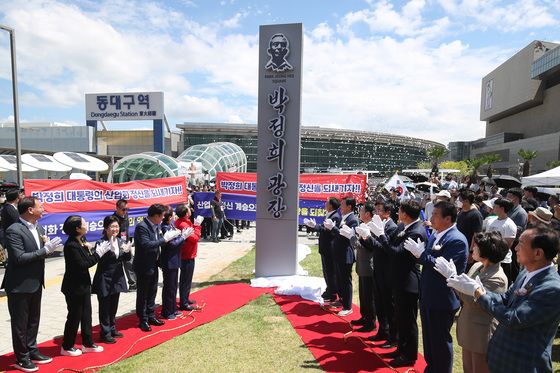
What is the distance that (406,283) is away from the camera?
4.30 meters

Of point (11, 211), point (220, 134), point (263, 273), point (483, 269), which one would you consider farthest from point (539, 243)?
point (220, 134)

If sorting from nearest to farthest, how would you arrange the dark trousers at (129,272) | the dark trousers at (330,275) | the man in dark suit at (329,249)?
the man in dark suit at (329,249), the dark trousers at (330,275), the dark trousers at (129,272)

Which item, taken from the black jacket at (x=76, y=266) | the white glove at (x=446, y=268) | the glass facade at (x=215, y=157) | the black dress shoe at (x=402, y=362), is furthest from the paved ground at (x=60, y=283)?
the glass facade at (x=215, y=157)

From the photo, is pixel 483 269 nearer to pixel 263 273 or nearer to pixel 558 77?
pixel 263 273

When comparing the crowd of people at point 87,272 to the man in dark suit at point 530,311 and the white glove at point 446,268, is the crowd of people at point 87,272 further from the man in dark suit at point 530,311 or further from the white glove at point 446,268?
the man in dark suit at point 530,311

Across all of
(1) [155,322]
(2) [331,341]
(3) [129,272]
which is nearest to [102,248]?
(1) [155,322]

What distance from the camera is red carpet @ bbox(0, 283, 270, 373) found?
437 cm

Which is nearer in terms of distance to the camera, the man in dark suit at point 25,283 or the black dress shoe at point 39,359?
the man in dark suit at point 25,283

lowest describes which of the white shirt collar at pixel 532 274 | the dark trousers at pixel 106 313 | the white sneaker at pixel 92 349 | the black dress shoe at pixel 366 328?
the black dress shoe at pixel 366 328

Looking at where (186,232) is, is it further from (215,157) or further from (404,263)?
(215,157)

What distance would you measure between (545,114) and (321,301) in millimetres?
57849

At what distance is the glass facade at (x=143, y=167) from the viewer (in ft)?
72.3

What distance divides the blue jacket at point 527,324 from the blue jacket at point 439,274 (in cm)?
90

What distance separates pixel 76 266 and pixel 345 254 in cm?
382
